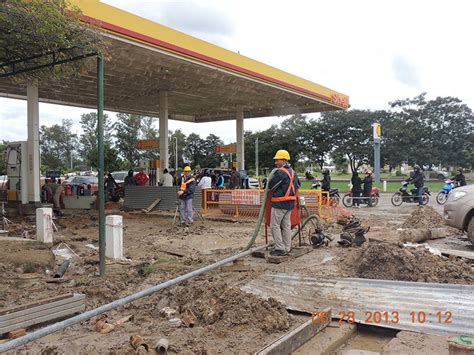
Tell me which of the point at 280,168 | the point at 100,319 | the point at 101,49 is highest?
the point at 101,49

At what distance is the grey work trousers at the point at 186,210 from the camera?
13.3 meters

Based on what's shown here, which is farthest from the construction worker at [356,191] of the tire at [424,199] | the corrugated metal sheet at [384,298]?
the corrugated metal sheet at [384,298]

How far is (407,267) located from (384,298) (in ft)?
3.47

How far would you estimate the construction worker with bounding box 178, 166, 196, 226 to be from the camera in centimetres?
1300

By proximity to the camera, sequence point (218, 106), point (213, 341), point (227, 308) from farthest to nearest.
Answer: point (218, 106)
point (227, 308)
point (213, 341)

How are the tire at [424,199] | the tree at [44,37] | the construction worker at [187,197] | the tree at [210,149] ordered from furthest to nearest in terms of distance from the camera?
the tree at [210,149] < the tire at [424,199] < the construction worker at [187,197] < the tree at [44,37]

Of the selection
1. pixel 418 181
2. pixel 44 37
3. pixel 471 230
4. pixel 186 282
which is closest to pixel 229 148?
pixel 418 181

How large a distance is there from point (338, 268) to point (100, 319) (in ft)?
12.0

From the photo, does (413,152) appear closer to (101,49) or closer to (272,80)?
(272,80)

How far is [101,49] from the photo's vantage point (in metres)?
6.99

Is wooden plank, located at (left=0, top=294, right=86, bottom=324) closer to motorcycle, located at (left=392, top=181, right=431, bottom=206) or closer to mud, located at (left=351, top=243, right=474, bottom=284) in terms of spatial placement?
mud, located at (left=351, top=243, right=474, bottom=284)

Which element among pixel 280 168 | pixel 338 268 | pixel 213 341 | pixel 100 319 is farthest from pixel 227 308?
pixel 280 168

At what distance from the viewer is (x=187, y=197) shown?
13.1m

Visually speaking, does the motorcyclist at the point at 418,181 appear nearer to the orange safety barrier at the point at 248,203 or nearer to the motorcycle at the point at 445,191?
the motorcycle at the point at 445,191
